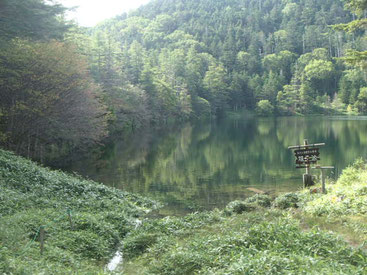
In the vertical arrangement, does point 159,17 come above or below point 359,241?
above

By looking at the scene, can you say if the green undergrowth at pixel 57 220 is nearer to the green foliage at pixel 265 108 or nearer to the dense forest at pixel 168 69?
the dense forest at pixel 168 69

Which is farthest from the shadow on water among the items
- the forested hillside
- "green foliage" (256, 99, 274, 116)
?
"green foliage" (256, 99, 274, 116)

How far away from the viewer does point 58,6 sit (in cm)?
2512

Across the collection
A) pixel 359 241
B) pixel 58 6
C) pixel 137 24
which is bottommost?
pixel 359 241

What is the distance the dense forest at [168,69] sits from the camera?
73.5ft

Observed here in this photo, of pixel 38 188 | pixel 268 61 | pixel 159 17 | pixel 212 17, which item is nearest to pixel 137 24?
pixel 159 17

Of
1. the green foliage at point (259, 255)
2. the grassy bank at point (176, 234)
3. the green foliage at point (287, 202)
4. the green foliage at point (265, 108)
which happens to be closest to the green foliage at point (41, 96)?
the grassy bank at point (176, 234)

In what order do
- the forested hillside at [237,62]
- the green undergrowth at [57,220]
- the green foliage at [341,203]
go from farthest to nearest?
1. the forested hillside at [237,62]
2. the green foliage at [341,203]
3. the green undergrowth at [57,220]

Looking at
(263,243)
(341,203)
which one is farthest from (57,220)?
(341,203)

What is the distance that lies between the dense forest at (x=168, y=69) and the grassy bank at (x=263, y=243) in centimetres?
715

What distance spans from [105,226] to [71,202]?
10.1ft

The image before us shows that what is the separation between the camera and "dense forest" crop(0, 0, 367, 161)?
882 inches

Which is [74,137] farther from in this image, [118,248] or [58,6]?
[118,248]

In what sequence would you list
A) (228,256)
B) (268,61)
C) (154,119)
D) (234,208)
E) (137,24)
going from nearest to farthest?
(228,256) → (234,208) → (154,119) → (268,61) → (137,24)
